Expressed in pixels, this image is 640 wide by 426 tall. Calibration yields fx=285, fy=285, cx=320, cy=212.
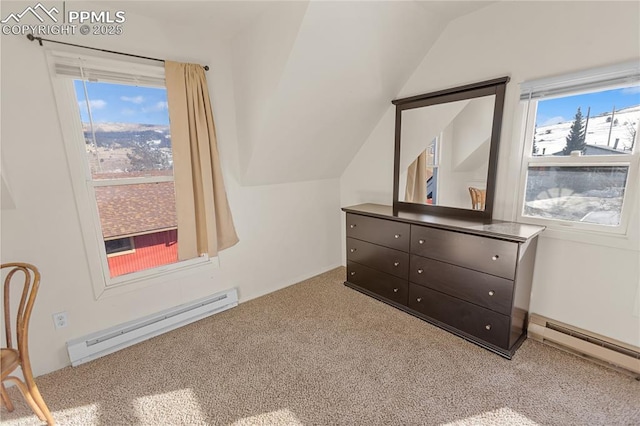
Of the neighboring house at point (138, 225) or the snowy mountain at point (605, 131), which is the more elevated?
the snowy mountain at point (605, 131)

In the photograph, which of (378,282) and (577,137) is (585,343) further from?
(378,282)

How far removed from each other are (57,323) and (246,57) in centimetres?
226

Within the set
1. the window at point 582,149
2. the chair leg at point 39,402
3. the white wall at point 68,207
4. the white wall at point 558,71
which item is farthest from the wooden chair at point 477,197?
the chair leg at point 39,402

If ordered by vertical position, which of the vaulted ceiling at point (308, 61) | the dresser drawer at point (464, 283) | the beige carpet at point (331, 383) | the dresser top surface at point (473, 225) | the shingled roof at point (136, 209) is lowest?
the beige carpet at point (331, 383)

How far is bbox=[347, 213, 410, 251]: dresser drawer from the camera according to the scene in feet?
7.75

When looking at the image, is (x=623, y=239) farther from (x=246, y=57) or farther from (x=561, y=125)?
(x=246, y=57)

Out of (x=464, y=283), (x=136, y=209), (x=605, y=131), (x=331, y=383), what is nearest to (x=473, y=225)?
(x=464, y=283)

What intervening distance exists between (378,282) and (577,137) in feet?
5.85

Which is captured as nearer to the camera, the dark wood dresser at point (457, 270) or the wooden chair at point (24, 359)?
the wooden chair at point (24, 359)

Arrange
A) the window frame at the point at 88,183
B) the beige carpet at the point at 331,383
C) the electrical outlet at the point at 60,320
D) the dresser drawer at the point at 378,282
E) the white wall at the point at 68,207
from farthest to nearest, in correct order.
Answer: the dresser drawer at the point at 378,282
the electrical outlet at the point at 60,320
the window frame at the point at 88,183
the white wall at the point at 68,207
the beige carpet at the point at 331,383

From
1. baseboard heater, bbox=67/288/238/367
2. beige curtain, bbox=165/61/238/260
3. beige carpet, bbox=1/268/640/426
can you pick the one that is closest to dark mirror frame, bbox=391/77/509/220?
beige carpet, bbox=1/268/640/426

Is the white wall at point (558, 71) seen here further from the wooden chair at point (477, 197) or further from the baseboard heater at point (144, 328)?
the baseboard heater at point (144, 328)

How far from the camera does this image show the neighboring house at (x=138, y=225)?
2037 mm

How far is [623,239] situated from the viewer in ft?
5.58
